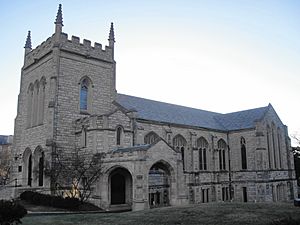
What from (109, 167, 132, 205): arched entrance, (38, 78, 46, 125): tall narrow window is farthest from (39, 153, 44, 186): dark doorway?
(109, 167, 132, 205): arched entrance

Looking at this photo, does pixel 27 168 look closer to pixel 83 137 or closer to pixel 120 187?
pixel 83 137

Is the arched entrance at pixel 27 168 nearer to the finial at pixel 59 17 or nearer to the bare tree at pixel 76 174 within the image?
Answer: the bare tree at pixel 76 174

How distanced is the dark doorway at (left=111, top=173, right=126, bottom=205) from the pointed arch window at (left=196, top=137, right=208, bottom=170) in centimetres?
1354

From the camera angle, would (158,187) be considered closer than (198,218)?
No

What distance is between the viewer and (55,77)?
32969mm

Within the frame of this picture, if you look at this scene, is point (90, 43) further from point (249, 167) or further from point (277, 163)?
point (277, 163)

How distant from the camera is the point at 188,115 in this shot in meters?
46.8

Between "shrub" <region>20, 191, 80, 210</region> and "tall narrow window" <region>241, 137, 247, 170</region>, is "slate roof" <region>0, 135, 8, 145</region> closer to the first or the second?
"tall narrow window" <region>241, 137, 247, 170</region>

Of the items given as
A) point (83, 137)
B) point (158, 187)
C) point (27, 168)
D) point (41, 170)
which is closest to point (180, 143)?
point (158, 187)

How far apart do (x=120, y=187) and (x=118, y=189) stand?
1.03 feet

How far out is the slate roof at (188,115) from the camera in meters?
39.4

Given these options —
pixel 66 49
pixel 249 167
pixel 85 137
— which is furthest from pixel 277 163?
pixel 66 49

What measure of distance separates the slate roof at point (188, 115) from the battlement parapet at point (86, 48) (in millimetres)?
5107

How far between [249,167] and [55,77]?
27706mm
